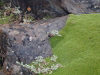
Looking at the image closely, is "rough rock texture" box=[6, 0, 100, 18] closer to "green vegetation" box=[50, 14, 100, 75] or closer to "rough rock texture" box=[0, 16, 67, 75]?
"green vegetation" box=[50, 14, 100, 75]

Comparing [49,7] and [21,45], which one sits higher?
[49,7]

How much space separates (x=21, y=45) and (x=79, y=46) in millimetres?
2026

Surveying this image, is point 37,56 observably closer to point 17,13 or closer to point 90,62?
point 90,62

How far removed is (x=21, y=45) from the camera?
634 centimetres

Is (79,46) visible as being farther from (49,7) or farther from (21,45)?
(49,7)

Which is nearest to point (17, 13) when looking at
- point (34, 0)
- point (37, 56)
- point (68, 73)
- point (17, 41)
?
point (34, 0)

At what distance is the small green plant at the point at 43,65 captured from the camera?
17.5ft

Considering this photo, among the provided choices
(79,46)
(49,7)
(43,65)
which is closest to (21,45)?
(43,65)

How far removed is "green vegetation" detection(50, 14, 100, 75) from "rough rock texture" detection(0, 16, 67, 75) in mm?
453

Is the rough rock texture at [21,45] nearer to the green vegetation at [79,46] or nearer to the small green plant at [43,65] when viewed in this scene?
the small green plant at [43,65]

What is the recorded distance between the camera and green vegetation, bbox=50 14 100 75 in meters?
5.08

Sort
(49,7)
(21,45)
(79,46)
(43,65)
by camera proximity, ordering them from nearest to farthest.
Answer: (43,65) < (79,46) < (21,45) < (49,7)

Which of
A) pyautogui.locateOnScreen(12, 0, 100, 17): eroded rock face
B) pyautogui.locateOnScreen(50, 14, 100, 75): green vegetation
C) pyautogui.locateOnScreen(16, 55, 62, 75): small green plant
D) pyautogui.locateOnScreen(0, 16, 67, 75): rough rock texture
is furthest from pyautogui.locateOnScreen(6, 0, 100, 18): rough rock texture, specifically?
pyautogui.locateOnScreen(16, 55, 62, 75): small green plant

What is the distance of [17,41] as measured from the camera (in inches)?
252
